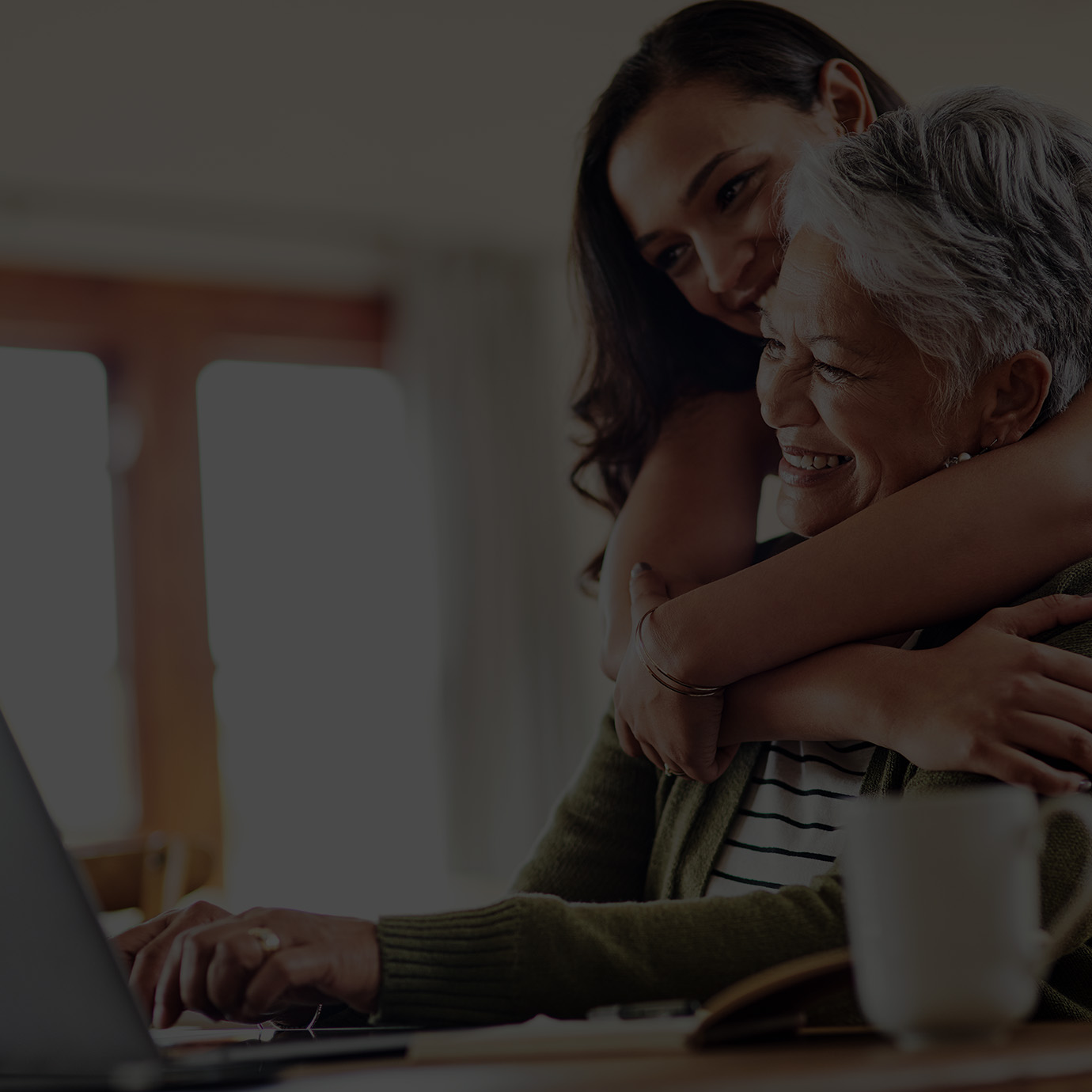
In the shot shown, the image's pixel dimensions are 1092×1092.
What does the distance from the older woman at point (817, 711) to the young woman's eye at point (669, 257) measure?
36 centimetres

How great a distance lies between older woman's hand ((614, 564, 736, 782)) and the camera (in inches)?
41.2

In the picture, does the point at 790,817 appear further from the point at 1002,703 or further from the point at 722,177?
the point at 722,177

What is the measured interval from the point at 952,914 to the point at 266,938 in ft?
1.22

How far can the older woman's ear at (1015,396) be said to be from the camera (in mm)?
1001

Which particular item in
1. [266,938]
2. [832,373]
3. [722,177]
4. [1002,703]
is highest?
[722,177]

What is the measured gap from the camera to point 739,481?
55.7 inches

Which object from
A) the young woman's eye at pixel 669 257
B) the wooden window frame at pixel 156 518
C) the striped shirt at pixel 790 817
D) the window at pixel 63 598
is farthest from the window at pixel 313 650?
the striped shirt at pixel 790 817

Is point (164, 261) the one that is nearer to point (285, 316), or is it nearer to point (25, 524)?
point (285, 316)

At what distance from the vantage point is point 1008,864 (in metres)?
0.56

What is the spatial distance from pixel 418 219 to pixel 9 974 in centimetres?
405

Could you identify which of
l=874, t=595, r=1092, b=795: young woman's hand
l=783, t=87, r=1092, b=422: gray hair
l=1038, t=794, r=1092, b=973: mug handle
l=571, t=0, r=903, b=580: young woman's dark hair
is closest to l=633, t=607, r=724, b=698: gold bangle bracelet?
l=874, t=595, r=1092, b=795: young woman's hand

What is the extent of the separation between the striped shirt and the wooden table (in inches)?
16.3

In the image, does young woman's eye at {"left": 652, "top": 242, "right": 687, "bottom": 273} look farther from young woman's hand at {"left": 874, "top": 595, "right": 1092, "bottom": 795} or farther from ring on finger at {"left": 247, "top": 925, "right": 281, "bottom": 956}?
ring on finger at {"left": 247, "top": 925, "right": 281, "bottom": 956}

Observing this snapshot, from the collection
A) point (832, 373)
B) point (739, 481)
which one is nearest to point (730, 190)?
point (739, 481)
